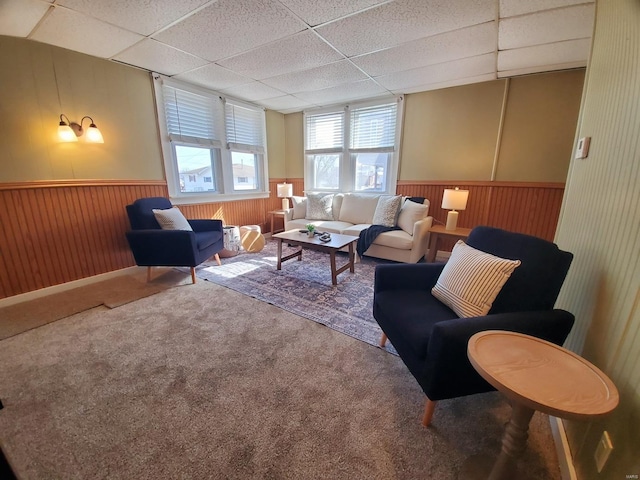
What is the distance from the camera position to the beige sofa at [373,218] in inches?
128

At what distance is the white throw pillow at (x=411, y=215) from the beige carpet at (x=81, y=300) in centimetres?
274

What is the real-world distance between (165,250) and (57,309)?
0.96 meters

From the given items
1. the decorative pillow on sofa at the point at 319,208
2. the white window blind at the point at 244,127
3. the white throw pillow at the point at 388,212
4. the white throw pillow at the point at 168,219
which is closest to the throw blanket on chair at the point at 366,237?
the white throw pillow at the point at 388,212

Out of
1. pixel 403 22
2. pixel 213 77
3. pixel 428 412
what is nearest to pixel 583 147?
pixel 403 22

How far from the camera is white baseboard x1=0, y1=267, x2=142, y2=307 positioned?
2.37m

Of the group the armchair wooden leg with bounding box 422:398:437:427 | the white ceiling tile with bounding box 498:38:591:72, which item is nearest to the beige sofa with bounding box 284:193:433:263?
the white ceiling tile with bounding box 498:38:591:72

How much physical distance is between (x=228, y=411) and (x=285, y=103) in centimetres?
437

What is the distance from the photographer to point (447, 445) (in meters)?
1.17

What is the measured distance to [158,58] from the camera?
8.76ft

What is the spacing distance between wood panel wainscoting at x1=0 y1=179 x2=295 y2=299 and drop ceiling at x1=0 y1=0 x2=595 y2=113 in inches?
51.4

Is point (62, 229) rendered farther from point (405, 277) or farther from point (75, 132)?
point (405, 277)

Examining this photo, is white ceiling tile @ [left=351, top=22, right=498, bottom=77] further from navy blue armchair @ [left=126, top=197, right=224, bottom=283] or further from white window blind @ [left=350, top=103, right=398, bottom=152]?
navy blue armchair @ [left=126, top=197, right=224, bottom=283]

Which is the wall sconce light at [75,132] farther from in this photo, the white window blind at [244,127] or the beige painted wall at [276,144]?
the beige painted wall at [276,144]

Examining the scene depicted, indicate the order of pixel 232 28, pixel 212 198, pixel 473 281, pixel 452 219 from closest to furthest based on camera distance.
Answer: pixel 473 281 → pixel 232 28 → pixel 452 219 → pixel 212 198
